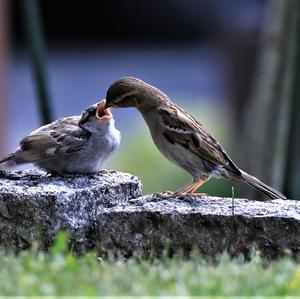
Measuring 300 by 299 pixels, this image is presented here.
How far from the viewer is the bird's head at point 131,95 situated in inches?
334

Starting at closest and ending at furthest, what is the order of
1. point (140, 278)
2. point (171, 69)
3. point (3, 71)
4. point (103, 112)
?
point (140, 278) → point (103, 112) → point (3, 71) → point (171, 69)

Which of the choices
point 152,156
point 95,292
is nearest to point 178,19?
point 152,156

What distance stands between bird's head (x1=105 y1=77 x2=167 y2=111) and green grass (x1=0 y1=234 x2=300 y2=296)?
2.36m

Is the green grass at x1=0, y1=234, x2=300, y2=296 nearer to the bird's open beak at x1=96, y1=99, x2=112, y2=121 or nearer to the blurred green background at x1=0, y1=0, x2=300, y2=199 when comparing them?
the bird's open beak at x1=96, y1=99, x2=112, y2=121

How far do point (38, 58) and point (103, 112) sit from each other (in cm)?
392

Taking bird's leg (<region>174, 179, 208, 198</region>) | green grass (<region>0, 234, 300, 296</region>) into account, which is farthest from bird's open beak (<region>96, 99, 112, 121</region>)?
green grass (<region>0, 234, 300, 296</region>)

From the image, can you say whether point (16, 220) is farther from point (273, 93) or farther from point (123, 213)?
point (273, 93)

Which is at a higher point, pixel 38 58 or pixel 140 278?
pixel 38 58

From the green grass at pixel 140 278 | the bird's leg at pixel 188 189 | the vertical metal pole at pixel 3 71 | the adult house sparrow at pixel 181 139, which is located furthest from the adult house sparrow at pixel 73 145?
the vertical metal pole at pixel 3 71

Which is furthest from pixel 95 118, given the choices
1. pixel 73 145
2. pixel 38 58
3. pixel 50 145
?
pixel 38 58

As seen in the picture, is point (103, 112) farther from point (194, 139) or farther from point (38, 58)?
point (38, 58)

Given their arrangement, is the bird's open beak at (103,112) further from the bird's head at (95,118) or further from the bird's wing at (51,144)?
the bird's wing at (51,144)

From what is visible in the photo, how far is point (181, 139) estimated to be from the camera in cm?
838

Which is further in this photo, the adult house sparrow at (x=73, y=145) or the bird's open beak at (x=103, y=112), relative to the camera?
the bird's open beak at (x=103, y=112)
